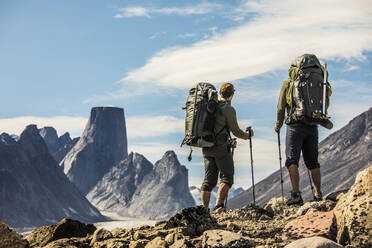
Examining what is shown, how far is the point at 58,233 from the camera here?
33.9ft

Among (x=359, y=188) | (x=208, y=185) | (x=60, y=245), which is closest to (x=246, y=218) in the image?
(x=208, y=185)

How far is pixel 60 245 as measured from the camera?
925cm

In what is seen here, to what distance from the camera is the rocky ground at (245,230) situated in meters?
7.86

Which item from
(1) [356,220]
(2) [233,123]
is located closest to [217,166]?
(2) [233,123]

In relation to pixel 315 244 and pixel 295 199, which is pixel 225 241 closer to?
pixel 315 244

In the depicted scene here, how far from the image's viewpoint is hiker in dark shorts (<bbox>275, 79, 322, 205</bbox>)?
11.6 m

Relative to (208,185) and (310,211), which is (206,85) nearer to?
(208,185)

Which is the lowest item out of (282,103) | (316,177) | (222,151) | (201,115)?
(316,177)

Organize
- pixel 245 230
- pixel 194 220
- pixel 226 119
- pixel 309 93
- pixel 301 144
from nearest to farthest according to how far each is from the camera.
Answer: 1. pixel 194 220
2. pixel 245 230
3. pixel 309 93
4. pixel 226 119
5. pixel 301 144

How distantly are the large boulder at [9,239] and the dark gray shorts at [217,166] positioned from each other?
407cm

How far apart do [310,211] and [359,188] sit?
1052mm

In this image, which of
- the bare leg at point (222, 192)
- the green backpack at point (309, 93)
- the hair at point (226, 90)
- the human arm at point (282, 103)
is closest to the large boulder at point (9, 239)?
the bare leg at point (222, 192)

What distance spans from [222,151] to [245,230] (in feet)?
8.00

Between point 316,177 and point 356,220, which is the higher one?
point 316,177
